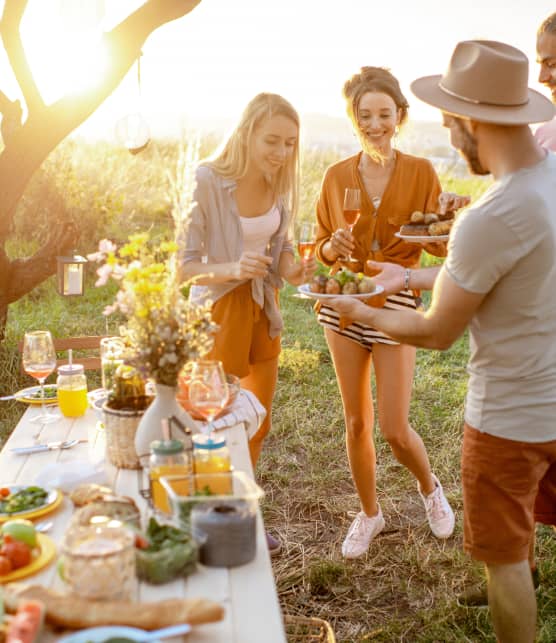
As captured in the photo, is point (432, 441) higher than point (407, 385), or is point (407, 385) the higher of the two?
point (407, 385)

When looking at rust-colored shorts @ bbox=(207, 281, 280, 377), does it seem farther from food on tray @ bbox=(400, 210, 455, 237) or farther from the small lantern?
the small lantern

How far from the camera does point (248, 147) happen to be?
307 centimetres

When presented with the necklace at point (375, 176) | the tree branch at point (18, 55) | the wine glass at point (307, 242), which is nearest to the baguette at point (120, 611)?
the wine glass at point (307, 242)

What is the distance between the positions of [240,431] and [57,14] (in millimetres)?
3032

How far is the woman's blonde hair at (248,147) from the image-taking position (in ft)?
9.82

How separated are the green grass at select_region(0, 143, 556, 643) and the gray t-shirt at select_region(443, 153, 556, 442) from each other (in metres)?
1.27

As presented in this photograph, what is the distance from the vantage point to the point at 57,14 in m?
4.24

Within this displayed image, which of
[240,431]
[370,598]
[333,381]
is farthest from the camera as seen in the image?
[333,381]

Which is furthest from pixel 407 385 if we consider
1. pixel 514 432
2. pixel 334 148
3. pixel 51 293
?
pixel 334 148

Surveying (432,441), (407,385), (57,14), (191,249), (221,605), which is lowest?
(432,441)

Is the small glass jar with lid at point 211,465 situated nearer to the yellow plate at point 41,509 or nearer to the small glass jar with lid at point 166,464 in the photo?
the small glass jar with lid at point 166,464

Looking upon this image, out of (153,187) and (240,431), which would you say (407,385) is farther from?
(153,187)

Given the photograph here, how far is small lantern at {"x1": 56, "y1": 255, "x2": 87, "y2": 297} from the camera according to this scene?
3.84 m

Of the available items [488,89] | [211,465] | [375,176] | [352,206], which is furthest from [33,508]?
[375,176]
